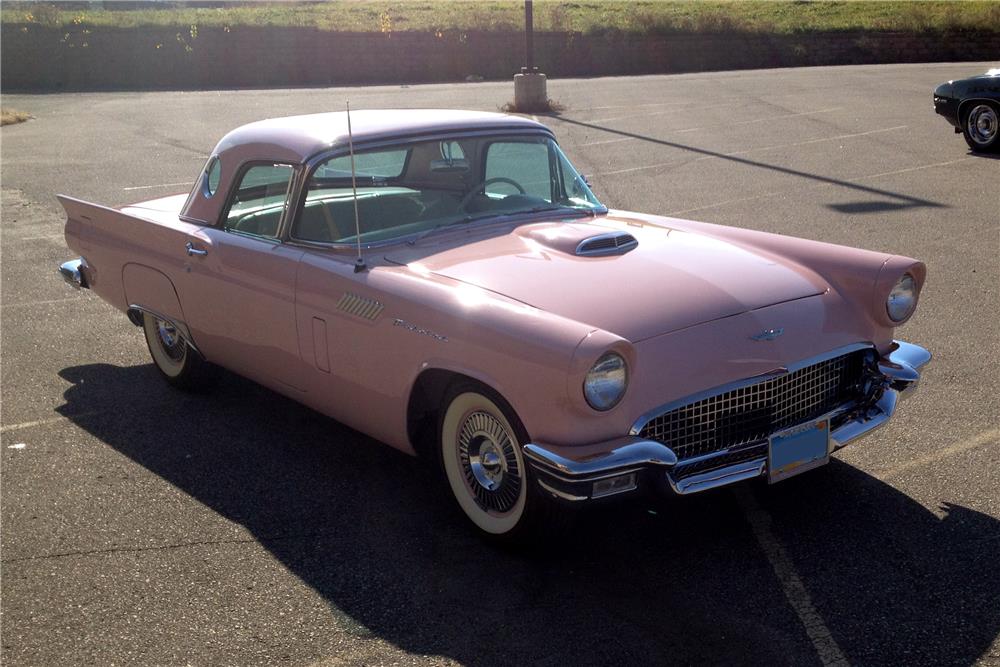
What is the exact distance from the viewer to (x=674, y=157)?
14.4m

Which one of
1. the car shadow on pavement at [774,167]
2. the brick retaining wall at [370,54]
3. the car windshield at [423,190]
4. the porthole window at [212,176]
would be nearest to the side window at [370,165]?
the car windshield at [423,190]

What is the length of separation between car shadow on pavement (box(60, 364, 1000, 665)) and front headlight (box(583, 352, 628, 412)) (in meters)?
0.61

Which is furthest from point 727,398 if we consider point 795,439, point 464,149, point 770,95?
point 770,95

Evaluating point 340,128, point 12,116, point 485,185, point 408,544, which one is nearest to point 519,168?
point 485,185

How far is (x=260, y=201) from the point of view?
17.5ft

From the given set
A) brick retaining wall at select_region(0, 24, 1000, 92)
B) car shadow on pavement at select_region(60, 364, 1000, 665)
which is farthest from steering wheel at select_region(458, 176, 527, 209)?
brick retaining wall at select_region(0, 24, 1000, 92)

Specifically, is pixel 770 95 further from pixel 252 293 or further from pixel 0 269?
pixel 252 293

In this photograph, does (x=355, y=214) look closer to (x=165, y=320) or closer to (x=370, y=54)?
(x=165, y=320)

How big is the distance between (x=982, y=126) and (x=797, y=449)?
36.9 feet

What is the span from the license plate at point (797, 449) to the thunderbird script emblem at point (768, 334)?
346 millimetres

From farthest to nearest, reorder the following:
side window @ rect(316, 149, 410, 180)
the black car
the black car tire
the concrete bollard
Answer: the concrete bollard, the black car tire, the black car, side window @ rect(316, 149, 410, 180)

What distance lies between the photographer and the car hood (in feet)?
12.8

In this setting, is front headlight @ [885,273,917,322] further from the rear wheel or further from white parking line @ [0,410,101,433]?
white parking line @ [0,410,101,433]

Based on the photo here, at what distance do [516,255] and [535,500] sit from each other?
1.17 meters
